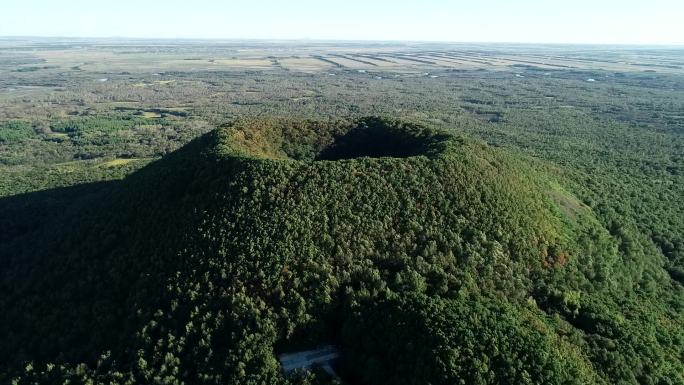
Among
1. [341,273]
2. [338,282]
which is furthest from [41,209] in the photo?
[338,282]

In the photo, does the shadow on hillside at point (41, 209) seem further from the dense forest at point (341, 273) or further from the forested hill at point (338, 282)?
the forested hill at point (338, 282)

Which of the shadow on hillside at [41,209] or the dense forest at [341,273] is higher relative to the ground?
the dense forest at [341,273]

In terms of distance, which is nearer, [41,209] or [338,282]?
[338,282]

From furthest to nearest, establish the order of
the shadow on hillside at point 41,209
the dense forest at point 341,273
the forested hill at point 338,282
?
the shadow on hillside at point 41,209 < the dense forest at point 341,273 < the forested hill at point 338,282

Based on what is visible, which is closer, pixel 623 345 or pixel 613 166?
pixel 623 345

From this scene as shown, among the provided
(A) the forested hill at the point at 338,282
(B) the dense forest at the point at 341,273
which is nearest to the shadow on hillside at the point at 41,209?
(B) the dense forest at the point at 341,273

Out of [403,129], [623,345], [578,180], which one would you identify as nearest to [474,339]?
[623,345]

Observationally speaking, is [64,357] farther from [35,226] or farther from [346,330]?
[35,226]

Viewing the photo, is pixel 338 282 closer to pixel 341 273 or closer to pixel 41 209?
pixel 341 273

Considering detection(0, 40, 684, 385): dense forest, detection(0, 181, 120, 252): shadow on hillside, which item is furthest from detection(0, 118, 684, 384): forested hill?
detection(0, 181, 120, 252): shadow on hillside
